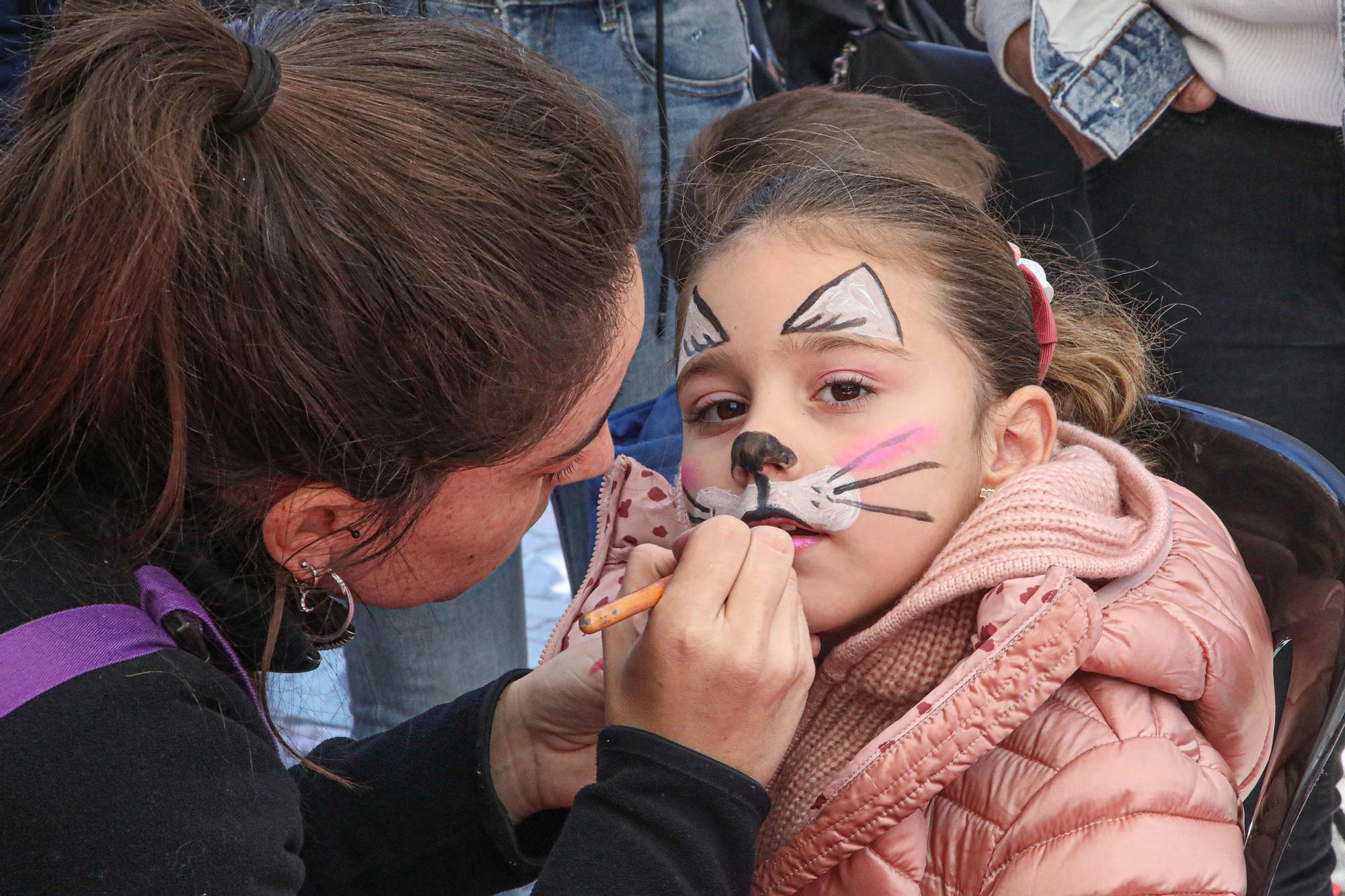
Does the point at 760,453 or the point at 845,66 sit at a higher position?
the point at 845,66

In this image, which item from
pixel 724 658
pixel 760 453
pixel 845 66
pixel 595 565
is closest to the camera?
pixel 724 658

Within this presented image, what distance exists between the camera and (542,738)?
1292 millimetres

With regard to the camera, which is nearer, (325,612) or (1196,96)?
(325,612)

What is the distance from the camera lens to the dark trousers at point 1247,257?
5.13ft

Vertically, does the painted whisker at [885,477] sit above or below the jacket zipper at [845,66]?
below

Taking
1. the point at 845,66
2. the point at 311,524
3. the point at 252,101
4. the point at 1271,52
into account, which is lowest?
the point at 311,524

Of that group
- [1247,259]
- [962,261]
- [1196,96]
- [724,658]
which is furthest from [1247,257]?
[724,658]

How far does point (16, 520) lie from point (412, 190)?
0.40 m

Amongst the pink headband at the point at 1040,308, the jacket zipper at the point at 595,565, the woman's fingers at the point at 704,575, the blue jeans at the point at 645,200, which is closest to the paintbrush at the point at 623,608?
the woman's fingers at the point at 704,575

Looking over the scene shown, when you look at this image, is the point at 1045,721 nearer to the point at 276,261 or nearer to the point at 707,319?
the point at 707,319

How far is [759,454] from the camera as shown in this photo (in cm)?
117

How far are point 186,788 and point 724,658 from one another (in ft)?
1.35

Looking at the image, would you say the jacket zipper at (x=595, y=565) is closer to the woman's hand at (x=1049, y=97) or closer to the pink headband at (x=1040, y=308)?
the pink headband at (x=1040, y=308)

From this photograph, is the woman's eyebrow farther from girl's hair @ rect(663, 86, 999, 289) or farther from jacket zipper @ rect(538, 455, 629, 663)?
girl's hair @ rect(663, 86, 999, 289)
